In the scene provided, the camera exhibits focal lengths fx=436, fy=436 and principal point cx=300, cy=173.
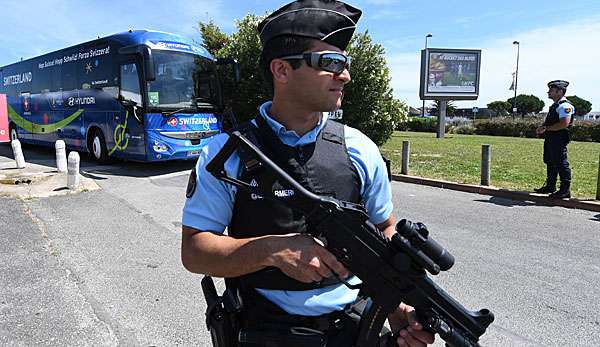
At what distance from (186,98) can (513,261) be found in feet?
27.6

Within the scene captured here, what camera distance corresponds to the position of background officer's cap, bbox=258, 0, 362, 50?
1.39 metres

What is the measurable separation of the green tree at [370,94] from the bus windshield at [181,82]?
435 centimetres

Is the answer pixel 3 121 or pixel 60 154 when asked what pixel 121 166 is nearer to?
pixel 60 154

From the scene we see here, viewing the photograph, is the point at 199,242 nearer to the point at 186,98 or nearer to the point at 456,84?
the point at 186,98

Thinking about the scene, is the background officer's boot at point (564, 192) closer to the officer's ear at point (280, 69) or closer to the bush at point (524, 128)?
the officer's ear at point (280, 69)

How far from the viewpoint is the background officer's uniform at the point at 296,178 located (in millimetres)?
1359

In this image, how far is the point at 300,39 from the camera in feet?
4.57

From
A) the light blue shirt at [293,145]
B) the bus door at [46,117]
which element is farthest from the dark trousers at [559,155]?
the bus door at [46,117]

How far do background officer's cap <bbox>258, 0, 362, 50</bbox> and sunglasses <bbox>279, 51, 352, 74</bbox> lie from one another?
0.16 ft

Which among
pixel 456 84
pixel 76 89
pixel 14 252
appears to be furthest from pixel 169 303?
pixel 456 84

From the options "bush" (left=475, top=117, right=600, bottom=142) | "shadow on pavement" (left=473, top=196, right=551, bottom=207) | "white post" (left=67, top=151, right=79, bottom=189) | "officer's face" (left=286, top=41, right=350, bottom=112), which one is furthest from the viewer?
"bush" (left=475, top=117, right=600, bottom=142)

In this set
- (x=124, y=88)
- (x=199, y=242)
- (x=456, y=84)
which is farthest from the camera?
(x=456, y=84)

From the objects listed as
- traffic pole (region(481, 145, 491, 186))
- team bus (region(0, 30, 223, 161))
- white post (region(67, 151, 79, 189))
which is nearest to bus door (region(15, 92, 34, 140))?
team bus (region(0, 30, 223, 161))

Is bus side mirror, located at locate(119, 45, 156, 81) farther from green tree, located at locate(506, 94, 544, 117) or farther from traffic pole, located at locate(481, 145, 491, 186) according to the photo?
green tree, located at locate(506, 94, 544, 117)
